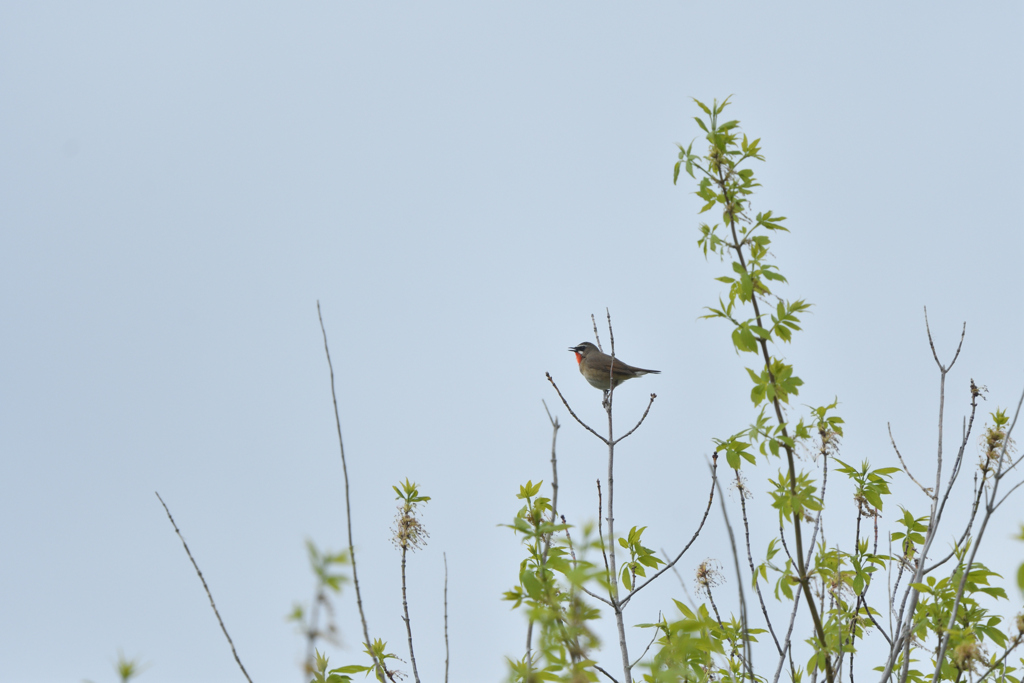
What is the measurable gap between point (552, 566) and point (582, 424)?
6.40ft

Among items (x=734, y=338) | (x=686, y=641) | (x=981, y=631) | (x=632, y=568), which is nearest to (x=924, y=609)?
(x=981, y=631)

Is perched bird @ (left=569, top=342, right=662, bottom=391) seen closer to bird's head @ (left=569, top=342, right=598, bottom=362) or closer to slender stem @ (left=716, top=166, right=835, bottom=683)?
bird's head @ (left=569, top=342, right=598, bottom=362)

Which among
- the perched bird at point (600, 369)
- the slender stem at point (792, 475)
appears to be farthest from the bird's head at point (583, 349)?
the slender stem at point (792, 475)

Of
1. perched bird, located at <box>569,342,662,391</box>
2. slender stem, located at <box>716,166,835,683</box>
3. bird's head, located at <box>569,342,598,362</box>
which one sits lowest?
slender stem, located at <box>716,166,835,683</box>

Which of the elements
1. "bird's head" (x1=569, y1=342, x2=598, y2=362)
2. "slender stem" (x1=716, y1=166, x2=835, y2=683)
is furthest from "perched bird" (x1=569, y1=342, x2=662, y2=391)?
"slender stem" (x1=716, y1=166, x2=835, y2=683)

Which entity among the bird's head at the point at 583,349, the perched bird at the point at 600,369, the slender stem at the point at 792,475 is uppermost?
the bird's head at the point at 583,349

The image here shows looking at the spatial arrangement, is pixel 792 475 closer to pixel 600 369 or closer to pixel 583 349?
pixel 600 369

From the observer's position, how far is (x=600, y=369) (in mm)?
12258

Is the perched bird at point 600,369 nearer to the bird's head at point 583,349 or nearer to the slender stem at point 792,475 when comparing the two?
the bird's head at point 583,349

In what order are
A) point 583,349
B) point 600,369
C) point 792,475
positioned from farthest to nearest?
point 583,349
point 600,369
point 792,475

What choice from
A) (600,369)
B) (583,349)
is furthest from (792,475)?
(583,349)

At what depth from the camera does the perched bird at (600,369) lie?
38.3ft

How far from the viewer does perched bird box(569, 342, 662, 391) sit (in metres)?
11.7

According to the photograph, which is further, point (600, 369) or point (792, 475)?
point (600, 369)
